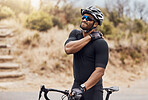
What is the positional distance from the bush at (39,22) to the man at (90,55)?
12.2m

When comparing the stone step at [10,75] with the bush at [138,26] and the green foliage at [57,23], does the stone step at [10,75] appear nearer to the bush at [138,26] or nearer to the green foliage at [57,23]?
the green foliage at [57,23]

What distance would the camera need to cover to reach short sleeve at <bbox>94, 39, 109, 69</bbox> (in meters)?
2.47

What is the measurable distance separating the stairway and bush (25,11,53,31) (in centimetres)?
139

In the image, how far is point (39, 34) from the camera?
1366cm

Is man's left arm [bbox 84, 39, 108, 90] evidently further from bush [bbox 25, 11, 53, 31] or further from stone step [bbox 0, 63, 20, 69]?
bush [bbox 25, 11, 53, 31]

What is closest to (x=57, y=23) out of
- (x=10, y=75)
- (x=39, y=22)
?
(x=39, y=22)

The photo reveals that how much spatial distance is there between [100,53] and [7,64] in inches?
363

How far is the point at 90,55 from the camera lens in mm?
2549

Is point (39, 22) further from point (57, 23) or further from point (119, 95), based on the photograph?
point (119, 95)

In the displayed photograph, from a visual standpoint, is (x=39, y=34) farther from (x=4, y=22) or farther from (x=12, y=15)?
(x=12, y=15)

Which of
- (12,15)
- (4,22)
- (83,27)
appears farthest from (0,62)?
(83,27)

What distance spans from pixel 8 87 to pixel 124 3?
61.2 ft

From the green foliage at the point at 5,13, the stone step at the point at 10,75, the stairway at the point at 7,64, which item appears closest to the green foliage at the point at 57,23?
the stairway at the point at 7,64

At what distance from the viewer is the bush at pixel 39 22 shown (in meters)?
14.7
